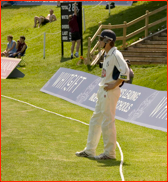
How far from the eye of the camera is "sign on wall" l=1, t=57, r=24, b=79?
779 inches

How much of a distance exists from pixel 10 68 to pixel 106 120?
43.1ft

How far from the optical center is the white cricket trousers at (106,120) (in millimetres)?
7379

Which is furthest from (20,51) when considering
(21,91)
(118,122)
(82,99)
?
(118,122)

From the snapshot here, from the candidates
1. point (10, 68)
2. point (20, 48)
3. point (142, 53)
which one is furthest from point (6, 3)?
point (142, 53)

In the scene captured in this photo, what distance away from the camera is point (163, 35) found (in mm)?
20516

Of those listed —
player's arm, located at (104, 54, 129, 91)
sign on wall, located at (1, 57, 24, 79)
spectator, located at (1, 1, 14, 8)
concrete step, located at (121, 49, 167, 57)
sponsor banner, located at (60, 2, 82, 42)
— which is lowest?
spectator, located at (1, 1, 14, 8)

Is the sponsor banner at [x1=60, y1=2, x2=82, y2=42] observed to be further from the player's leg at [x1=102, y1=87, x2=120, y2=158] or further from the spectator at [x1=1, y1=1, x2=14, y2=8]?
the spectator at [x1=1, y1=1, x2=14, y2=8]

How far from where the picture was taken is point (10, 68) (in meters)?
19.9

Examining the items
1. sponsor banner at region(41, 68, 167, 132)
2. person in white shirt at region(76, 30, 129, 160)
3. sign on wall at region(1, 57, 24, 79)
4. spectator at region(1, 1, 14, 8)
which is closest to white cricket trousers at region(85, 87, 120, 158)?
person in white shirt at region(76, 30, 129, 160)

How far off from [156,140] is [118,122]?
2257 mm

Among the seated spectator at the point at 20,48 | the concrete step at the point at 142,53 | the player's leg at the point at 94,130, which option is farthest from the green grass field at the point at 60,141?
the seated spectator at the point at 20,48

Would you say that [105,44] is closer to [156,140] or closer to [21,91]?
[156,140]

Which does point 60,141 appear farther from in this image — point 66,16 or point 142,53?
point 66,16

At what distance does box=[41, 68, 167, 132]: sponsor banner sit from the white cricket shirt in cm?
345
